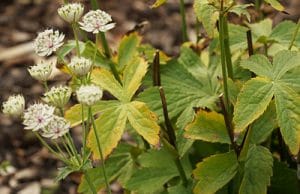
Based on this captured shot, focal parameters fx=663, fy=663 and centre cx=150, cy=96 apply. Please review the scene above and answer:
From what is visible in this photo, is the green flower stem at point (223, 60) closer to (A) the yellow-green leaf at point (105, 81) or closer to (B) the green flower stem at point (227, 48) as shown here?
(B) the green flower stem at point (227, 48)

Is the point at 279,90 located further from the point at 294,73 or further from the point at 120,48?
the point at 120,48

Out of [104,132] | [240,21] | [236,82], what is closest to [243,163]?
[236,82]

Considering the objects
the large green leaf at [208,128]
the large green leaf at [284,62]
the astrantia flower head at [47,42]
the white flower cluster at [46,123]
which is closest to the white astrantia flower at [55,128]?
the white flower cluster at [46,123]

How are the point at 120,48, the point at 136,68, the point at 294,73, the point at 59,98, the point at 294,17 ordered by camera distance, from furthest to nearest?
1. the point at 294,17
2. the point at 120,48
3. the point at 136,68
4. the point at 294,73
5. the point at 59,98

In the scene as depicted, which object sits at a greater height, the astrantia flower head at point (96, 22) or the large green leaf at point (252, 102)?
the astrantia flower head at point (96, 22)

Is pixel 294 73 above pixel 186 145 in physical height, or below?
above

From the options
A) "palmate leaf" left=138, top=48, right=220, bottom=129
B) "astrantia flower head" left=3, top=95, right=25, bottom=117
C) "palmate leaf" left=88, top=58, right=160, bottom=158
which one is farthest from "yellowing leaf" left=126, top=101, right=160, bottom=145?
"astrantia flower head" left=3, top=95, right=25, bottom=117
